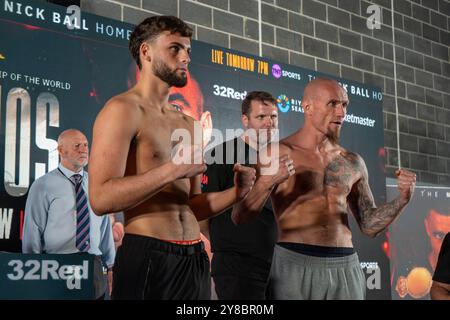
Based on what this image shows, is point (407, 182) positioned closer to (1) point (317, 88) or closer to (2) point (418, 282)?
(1) point (317, 88)

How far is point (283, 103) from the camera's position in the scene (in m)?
4.61

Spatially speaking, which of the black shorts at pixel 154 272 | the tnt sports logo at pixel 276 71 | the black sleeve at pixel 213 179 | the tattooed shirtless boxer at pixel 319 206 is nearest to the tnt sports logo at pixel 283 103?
the tnt sports logo at pixel 276 71

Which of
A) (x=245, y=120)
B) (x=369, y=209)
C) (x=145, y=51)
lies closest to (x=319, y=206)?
(x=369, y=209)

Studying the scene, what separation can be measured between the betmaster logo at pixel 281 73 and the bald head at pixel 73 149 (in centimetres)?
164

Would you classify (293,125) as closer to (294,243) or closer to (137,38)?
(294,243)

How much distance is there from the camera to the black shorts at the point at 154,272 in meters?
2.11

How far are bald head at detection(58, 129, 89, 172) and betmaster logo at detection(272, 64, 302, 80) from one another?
1641 millimetres

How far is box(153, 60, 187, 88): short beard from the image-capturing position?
2.24 meters

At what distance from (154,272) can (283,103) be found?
265 cm

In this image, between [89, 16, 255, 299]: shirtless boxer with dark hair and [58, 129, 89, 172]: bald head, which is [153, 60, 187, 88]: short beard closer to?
[89, 16, 255, 299]: shirtless boxer with dark hair

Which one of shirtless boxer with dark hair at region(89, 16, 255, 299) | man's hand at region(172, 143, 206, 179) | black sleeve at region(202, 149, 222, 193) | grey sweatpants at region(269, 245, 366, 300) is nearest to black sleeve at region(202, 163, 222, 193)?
black sleeve at region(202, 149, 222, 193)

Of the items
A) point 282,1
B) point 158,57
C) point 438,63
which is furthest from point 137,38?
point 438,63

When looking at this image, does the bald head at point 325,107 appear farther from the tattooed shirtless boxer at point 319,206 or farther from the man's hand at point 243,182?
the man's hand at point 243,182

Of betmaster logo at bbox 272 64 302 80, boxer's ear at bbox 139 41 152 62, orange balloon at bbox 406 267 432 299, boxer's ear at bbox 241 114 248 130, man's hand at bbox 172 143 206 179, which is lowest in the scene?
orange balloon at bbox 406 267 432 299
